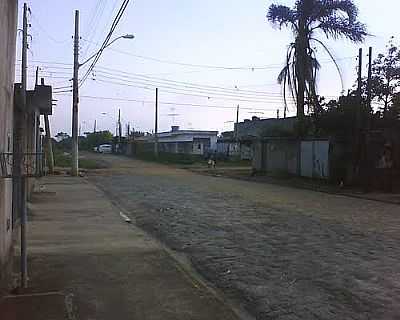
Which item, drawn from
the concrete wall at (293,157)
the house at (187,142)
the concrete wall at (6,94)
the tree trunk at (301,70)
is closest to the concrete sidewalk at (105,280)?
the concrete wall at (6,94)

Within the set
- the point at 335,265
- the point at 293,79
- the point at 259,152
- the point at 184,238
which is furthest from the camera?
the point at 259,152

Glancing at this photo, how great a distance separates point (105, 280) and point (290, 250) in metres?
3.92

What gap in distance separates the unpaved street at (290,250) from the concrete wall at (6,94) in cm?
292

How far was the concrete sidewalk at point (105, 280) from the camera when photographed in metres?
6.51

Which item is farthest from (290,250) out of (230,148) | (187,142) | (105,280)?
(187,142)

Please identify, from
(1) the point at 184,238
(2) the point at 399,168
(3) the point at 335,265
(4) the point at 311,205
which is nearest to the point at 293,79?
(2) the point at 399,168

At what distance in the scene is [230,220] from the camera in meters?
15.1

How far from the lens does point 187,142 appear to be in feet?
334

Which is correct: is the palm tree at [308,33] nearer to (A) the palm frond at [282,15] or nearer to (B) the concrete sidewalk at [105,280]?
(A) the palm frond at [282,15]

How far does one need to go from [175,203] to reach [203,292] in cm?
1221

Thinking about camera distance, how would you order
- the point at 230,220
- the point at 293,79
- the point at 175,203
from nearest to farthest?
1. the point at 230,220
2. the point at 175,203
3. the point at 293,79

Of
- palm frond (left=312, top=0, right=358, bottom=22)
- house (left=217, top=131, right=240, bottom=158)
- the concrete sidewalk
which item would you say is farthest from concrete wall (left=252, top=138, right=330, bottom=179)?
house (left=217, top=131, right=240, bottom=158)

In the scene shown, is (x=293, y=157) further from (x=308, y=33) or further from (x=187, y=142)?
(x=187, y=142)

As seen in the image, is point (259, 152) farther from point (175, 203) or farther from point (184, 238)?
point (184, 238)
